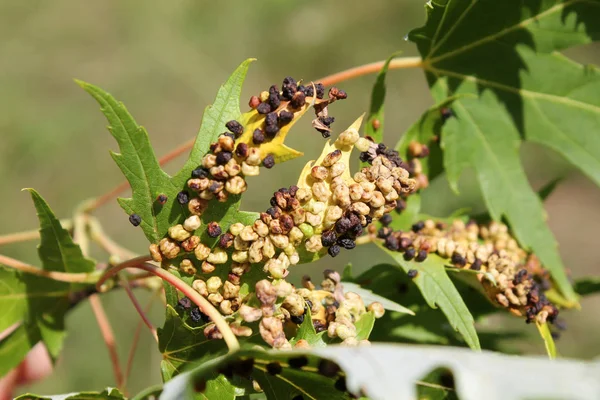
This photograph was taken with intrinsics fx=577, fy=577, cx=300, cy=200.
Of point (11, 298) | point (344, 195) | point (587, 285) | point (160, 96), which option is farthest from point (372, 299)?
point (160, 96)

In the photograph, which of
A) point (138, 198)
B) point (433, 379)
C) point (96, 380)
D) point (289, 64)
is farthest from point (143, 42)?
point (433, 379)

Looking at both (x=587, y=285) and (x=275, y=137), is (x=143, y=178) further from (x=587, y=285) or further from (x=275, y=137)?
(x=587, y=285)

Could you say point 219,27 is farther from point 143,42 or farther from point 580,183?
point 580,183

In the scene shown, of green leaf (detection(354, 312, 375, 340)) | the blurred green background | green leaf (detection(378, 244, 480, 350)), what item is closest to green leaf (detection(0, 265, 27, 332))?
green leaf (detection(354, 312, 375, 340))

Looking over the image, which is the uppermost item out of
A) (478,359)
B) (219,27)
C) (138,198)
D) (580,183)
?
(219,27)

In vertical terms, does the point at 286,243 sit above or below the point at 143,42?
below
